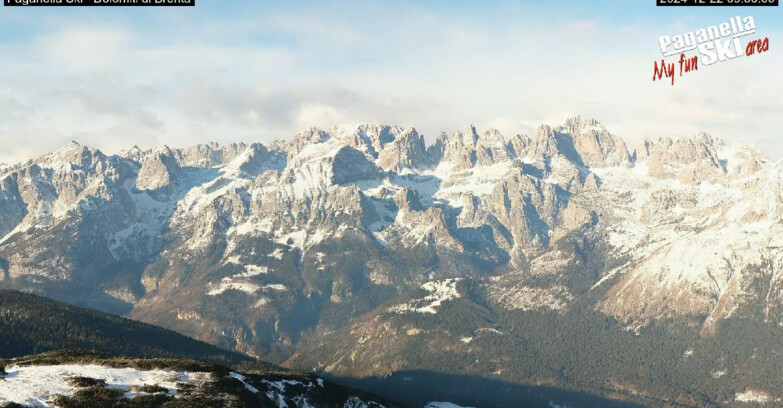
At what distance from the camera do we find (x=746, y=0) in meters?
196

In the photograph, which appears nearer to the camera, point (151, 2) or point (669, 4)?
point (151, 2)

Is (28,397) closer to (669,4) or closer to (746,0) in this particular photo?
(669,4)

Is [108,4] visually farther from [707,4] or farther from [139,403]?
[707,4]

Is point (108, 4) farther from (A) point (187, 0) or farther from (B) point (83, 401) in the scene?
(B) point (83, 401)

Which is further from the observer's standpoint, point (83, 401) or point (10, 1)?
point (83, 401)

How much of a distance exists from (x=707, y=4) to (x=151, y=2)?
124m

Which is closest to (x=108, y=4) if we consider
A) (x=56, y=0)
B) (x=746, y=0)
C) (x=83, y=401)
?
(x=56, y=0)

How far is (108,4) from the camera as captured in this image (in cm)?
18725

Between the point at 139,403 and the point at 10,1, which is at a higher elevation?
the point at 10,1

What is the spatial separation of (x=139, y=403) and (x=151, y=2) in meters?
91.5

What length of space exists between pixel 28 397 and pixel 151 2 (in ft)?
306

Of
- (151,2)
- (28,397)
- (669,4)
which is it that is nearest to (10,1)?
(151,2)

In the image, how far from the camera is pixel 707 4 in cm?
19588

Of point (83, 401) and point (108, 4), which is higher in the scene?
point (108, 4)
